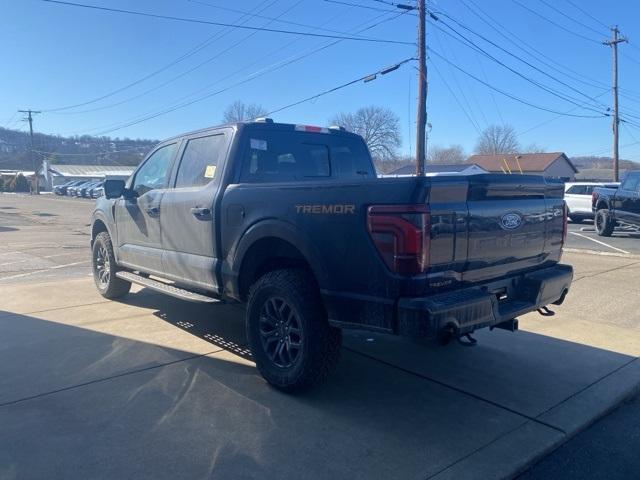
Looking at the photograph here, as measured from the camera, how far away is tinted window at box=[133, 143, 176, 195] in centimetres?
581

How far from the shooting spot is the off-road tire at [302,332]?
3.77m

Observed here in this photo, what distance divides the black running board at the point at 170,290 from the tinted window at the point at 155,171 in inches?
37.8

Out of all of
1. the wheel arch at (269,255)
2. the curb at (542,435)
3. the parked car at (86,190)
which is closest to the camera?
the curb at (542,435)

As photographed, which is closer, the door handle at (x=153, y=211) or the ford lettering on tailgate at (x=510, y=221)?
the ford lettering on tailgate at (x=510, y=221)

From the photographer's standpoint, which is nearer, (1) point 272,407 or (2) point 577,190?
(1) point 272,407

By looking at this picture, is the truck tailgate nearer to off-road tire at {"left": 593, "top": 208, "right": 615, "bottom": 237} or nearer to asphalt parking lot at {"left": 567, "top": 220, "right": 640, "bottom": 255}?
asphalt parking lot at {"left": 567, "top": 220, "right": 640, "bottom": 255}

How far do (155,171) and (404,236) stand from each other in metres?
3.76

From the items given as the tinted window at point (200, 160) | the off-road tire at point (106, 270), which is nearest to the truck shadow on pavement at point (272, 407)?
the off-road tire at point (106, 270)

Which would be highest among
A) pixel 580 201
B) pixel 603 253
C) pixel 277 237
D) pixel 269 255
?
pixel 277 237

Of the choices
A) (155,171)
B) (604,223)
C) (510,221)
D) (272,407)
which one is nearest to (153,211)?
(155,171)

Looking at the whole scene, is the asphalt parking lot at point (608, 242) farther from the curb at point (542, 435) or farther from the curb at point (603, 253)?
the curb at point (542, 435)

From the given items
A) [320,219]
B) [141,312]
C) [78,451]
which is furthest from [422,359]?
[141,312]

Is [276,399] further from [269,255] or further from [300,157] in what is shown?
[300,157]

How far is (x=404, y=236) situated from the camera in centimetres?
320
